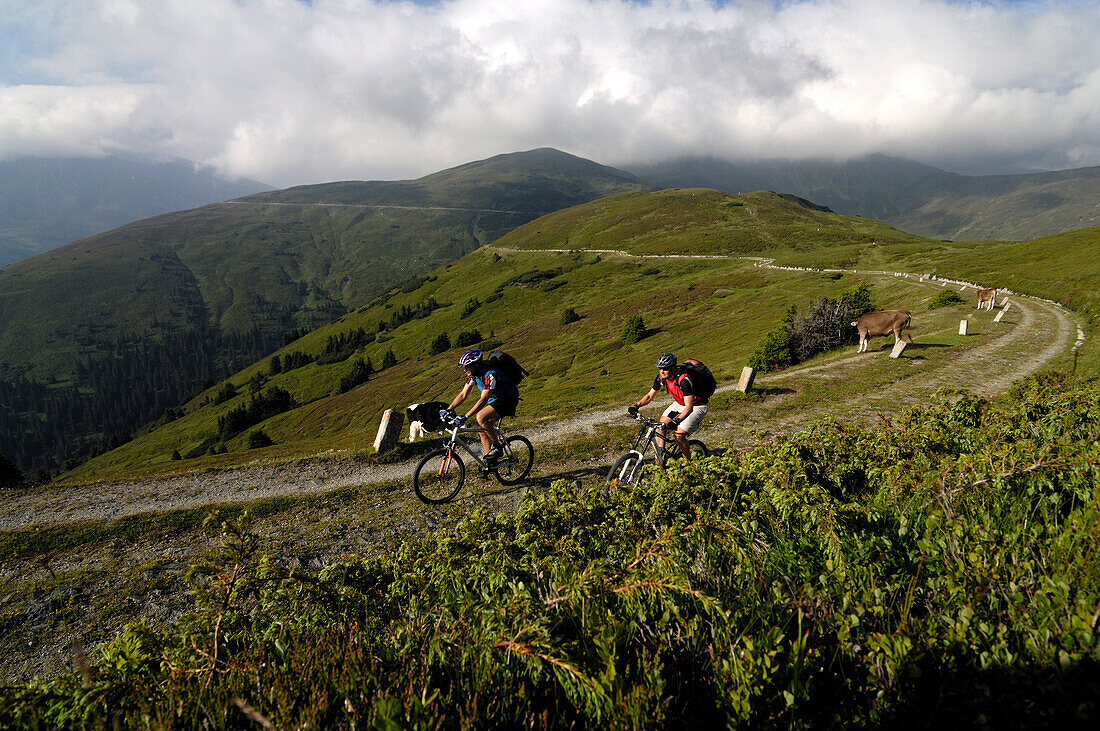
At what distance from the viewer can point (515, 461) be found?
11984mm

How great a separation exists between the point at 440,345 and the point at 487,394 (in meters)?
121

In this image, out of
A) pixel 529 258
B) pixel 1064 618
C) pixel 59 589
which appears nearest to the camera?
pixel 1064 618

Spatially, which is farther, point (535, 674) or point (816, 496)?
point (816, 496)

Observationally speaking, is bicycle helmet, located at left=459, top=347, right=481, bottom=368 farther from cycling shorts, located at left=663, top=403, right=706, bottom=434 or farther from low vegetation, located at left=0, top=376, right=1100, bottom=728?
low vegetation, located at left=0, top=376, right=1100, bottom=728

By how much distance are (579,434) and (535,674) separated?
1335 centimetres

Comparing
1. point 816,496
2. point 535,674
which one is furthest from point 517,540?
point 816,496

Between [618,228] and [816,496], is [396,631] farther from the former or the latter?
[618,228]

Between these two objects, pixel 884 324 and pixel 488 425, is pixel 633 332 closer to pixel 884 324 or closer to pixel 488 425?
pixel 884 324

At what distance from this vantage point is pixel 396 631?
329cm

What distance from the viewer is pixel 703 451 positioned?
404 inches

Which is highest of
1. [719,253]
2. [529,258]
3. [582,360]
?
[529,258]

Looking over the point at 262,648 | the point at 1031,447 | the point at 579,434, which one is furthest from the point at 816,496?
the point at 579,434

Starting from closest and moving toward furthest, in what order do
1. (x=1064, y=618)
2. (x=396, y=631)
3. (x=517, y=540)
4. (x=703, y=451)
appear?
(x=1064, y=618) < (x=396, y=631) < (x=517, y=540) < (x=703, y=451)

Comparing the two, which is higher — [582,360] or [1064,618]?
[1064,618]
